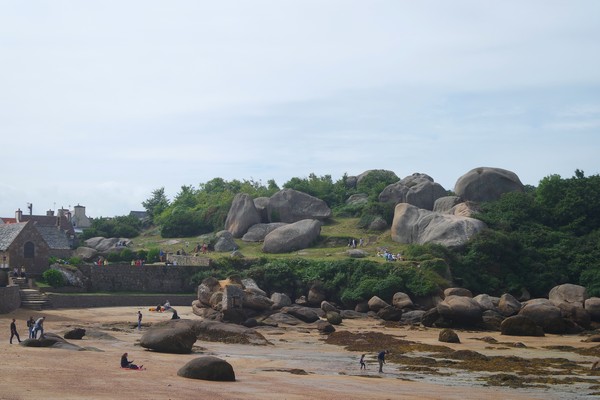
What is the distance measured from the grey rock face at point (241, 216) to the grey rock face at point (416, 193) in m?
12.5

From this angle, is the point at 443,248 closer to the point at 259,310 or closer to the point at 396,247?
the point at 396,247

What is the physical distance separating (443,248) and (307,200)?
18916mm

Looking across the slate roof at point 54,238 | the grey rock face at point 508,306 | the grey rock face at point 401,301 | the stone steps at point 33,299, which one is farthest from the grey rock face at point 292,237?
the stone steps at point 33,299

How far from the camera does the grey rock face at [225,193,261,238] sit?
248 feet

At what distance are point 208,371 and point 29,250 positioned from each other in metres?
33.2

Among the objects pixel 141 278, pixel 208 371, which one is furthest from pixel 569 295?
pixel 208 371

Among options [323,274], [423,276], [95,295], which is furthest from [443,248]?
[95,295]

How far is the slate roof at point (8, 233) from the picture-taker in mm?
56469

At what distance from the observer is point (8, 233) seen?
57.8 meters

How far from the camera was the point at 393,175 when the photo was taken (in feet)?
307

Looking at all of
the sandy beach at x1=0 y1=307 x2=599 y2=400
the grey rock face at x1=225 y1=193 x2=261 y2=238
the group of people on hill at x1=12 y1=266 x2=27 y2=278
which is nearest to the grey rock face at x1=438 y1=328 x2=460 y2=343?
the sandy beach at x1=0 y1=307 x2=599 y2=400

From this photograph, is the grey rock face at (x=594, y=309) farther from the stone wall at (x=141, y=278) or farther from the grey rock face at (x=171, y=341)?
the grey rock face at (x=171, y=341)

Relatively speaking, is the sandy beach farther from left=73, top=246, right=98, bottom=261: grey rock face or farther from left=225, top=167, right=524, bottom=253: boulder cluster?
left=73, top=246, right=98, bottom=261: grey rock face

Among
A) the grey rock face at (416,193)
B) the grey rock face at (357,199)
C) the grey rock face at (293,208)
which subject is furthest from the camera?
the grey rock face at (357,199)
